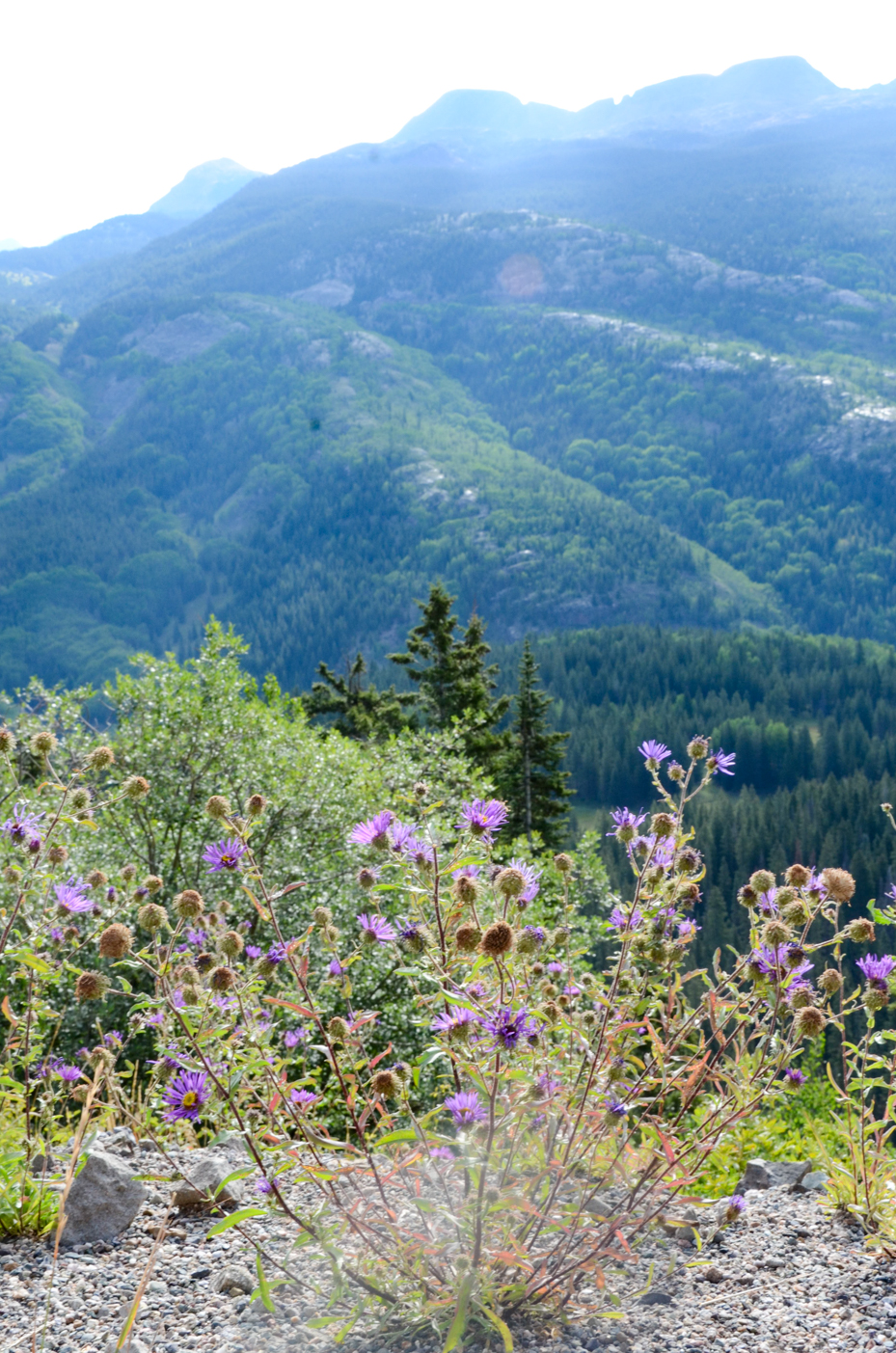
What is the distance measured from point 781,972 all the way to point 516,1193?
145 cm

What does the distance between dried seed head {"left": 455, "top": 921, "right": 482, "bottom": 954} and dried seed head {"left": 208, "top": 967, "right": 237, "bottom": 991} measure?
1.05 m

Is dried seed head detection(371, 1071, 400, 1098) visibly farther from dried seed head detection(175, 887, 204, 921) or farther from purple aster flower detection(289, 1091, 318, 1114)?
dried seed head detection(175, 887, 204, 921)

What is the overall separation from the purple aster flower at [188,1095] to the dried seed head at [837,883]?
2906 mm

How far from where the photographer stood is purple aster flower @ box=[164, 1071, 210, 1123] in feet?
12.5

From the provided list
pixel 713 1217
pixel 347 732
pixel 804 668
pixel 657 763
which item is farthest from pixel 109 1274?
pixel 804 668

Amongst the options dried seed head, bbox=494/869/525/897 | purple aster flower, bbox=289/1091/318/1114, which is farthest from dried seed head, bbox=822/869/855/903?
purple aster flower, bbox=289/1091/318/1114

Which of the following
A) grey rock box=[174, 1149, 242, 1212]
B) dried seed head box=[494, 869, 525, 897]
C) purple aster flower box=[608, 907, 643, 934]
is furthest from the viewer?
grey rock box=[174, 1149, 242, 1212]

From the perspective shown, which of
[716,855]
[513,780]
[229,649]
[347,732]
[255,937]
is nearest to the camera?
[255,937]

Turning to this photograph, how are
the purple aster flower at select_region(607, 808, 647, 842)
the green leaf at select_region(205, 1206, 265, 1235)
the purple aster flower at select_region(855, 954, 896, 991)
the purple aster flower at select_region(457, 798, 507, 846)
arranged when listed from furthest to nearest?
the purple aster flower at select_region(855, 954, 896, 991) → the purple aster flower at select_region(607, 808, 647, 842) → the purple aster flower at select_region(457, 798, 507, 846) → the green leaf at select_region(205, 1206, 265, 1235)

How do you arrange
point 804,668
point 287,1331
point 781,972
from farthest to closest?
1. point 804,668
2. point 781,972
3. point 287,1331

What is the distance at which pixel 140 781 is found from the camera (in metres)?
3.95

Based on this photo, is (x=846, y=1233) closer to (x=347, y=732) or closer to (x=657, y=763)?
(x=657, y=763)

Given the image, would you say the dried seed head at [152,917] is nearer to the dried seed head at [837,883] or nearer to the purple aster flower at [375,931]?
the purple aster flower at [375,931]

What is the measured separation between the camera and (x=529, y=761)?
32.3 m
